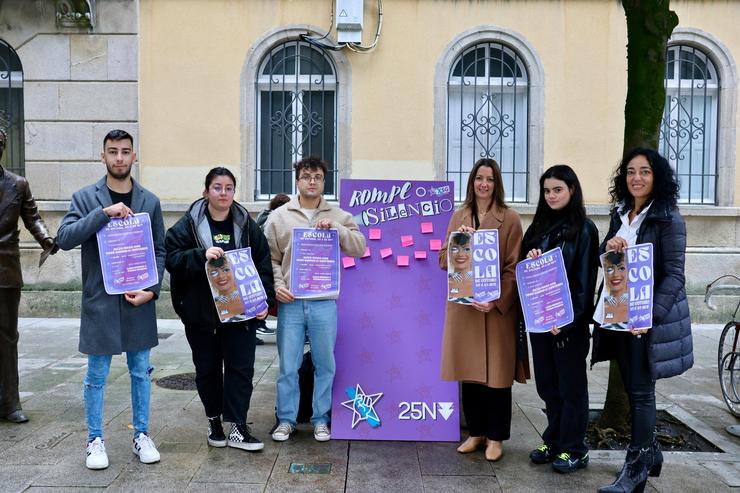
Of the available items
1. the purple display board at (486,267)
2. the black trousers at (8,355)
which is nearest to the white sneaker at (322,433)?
the purple display board at (486,267)

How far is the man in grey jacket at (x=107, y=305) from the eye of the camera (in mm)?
4324

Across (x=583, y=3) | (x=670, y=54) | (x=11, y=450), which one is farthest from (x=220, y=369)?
(x=670, y=54)

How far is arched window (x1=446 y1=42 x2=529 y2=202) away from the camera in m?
10.4

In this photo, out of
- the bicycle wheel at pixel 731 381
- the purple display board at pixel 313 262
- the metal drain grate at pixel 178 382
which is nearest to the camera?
the purple display board at pixel 313 262

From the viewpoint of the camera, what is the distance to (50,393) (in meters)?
6.27

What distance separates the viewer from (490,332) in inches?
182

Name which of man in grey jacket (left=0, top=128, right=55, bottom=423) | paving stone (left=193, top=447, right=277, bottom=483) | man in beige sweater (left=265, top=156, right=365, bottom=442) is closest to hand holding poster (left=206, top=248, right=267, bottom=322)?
man in beige sweater (left=265, top=156, right=365, bottom=442)

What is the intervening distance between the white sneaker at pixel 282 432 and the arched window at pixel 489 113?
5.98 meters

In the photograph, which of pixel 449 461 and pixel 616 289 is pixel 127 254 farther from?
pixel 616 289

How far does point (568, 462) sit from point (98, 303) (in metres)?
3.15

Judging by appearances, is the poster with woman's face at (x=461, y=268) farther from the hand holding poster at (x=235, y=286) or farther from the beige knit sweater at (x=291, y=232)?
the hand holding poster at (x=235, y=286)

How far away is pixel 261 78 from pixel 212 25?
1022 millimetres

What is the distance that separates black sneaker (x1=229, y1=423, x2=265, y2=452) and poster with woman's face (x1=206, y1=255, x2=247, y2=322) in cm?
84

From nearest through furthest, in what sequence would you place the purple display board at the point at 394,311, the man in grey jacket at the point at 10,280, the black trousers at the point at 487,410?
the black trousers at the point at 487,410
the purple display board at the point at 394,311
the man in grey jacket at the point at 10,280
